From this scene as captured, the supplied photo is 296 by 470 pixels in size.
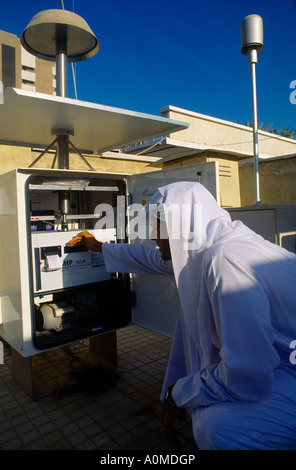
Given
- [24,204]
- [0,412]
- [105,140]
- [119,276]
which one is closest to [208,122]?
[105,140]

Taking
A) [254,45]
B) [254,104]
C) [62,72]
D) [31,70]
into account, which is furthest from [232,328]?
[31,70]

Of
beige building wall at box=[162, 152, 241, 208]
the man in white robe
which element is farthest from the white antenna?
the man in white robe

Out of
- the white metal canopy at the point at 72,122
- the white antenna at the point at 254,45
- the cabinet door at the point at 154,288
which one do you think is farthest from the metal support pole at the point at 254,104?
the cabinet door at the point at 154,288

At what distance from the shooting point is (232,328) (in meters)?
1.40

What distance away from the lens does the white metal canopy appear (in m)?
2.37

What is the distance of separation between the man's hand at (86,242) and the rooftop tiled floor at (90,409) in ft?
4.18

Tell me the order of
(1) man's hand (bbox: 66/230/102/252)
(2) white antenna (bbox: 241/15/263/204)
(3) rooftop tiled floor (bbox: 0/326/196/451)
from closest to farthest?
(3) rooftop tiled floor (bbox: 0/326/196/451)
(1) man's hand (bbox: 66/230/102/252)
(2) white antenna (bbox: 241/15/263/204)

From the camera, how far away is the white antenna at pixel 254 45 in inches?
147

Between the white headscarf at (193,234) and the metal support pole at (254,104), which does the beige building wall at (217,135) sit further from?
the white headscarf at (193,234)

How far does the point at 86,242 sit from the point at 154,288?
2.47 feet

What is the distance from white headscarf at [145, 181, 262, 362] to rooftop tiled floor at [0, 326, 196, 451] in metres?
1.11

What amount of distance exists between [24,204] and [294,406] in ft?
6.87

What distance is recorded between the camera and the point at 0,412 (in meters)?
2.73

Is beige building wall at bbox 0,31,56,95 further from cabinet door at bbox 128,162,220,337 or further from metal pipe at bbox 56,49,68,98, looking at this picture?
cabinet door at bbox 128,162,220,337
